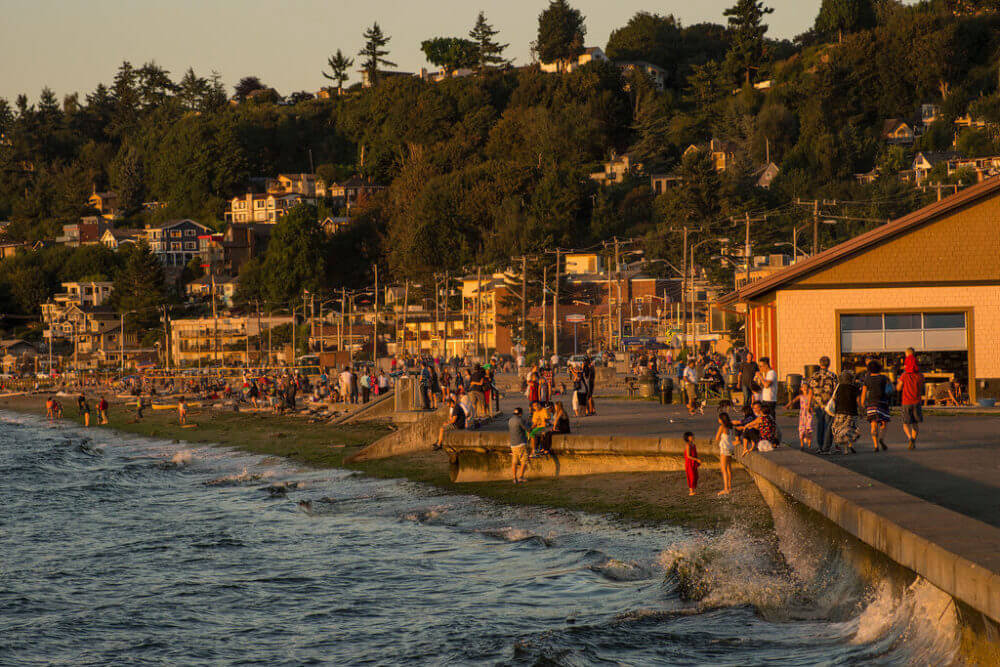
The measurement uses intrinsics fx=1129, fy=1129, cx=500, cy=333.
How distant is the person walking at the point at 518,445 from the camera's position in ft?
70.7

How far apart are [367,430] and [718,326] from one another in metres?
20.2

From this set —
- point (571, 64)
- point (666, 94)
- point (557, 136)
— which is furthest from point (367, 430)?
point (571, 64)

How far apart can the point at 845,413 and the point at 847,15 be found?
161065 mm

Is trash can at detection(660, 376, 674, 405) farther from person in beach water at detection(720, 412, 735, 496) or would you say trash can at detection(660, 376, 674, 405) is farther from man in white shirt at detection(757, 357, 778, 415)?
person in beach water at detection(720, 412, 735, 496)

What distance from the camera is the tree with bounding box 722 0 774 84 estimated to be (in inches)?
6471

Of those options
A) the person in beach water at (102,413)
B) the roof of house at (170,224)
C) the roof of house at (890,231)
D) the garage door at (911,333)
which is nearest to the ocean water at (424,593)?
the roof of house at (890,231)

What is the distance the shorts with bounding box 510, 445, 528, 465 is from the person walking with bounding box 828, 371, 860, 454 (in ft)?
21.8

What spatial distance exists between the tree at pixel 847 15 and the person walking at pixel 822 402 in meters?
156

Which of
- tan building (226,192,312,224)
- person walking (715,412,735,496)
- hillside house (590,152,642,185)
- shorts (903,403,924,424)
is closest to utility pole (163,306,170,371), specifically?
tan building (226,192,312,224)

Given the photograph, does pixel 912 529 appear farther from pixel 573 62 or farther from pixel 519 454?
pixel 573 62

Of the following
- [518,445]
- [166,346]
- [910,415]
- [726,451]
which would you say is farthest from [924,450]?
[166,346]

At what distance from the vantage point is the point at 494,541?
17453mm

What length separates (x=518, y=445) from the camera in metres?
22.0

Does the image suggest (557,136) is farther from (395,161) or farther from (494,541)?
(494,541)
